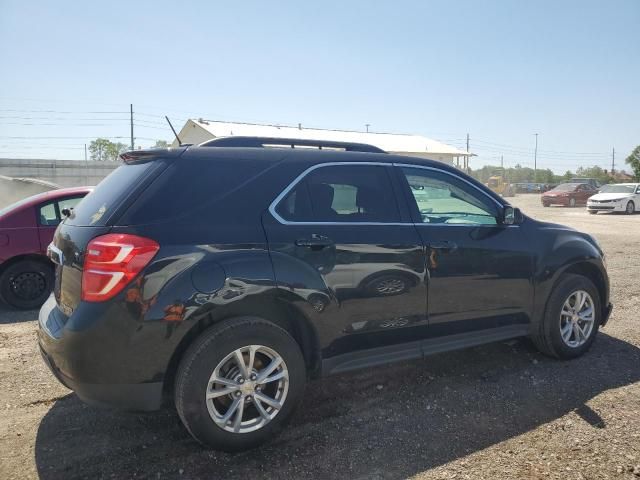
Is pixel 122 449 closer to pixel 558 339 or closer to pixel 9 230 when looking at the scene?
pixel 558 339

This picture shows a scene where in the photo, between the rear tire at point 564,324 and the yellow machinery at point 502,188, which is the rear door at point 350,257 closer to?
the rear tire at point 564,324

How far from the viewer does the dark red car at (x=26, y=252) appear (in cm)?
614

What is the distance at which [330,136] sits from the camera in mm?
35281

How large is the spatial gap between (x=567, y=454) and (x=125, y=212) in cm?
296

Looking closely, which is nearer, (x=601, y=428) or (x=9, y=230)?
(x=601, y=428)

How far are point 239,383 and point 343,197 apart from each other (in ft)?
4.64

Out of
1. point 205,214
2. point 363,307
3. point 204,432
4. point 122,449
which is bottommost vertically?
point 122,449

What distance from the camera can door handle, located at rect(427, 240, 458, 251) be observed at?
141 inches

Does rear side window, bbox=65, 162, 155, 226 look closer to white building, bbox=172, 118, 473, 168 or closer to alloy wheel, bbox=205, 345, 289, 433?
alloy wheel, bbox=205, 345, 289, 433

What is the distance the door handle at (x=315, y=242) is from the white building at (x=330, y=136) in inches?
1144

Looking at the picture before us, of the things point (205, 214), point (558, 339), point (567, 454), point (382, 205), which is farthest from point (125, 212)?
point (558, 339)

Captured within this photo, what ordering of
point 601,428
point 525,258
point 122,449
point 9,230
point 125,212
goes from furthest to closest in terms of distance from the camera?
point 9,230 → point 525,258 → point 601,428 → point 122,449 → point 125,212

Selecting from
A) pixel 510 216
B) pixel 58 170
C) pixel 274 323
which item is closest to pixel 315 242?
pixel 274 323

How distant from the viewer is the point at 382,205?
11.6 ft
